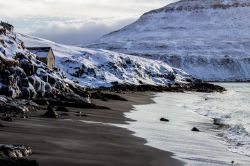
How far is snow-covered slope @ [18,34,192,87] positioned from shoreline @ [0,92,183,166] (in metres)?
51.8

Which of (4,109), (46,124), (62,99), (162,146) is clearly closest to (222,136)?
(162,146)

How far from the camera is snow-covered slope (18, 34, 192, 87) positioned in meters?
89.7

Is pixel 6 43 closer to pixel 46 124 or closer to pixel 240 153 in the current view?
pixel 46 124

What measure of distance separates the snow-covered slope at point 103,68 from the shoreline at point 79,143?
51798 mm

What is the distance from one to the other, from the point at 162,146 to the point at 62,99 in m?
19.1

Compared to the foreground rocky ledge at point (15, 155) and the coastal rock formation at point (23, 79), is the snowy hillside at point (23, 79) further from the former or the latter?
the foreground rocky ledge at point (15, 155)

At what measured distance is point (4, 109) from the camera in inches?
1153

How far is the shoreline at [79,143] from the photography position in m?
17.5

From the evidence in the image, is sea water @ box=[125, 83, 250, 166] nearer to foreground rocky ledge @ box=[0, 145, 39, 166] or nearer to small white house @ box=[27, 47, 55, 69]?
foreground rocky ledge @ box=[0, 145, 39, 166]

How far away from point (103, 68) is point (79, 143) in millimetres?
80938

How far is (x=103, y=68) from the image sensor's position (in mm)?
101562

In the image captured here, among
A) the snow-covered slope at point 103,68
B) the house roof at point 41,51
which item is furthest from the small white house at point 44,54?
the snow-covered slope at point 103,68

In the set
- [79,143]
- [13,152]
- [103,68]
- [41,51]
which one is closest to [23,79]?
[79,143]

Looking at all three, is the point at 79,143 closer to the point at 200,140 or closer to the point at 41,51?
the point at 200,140
